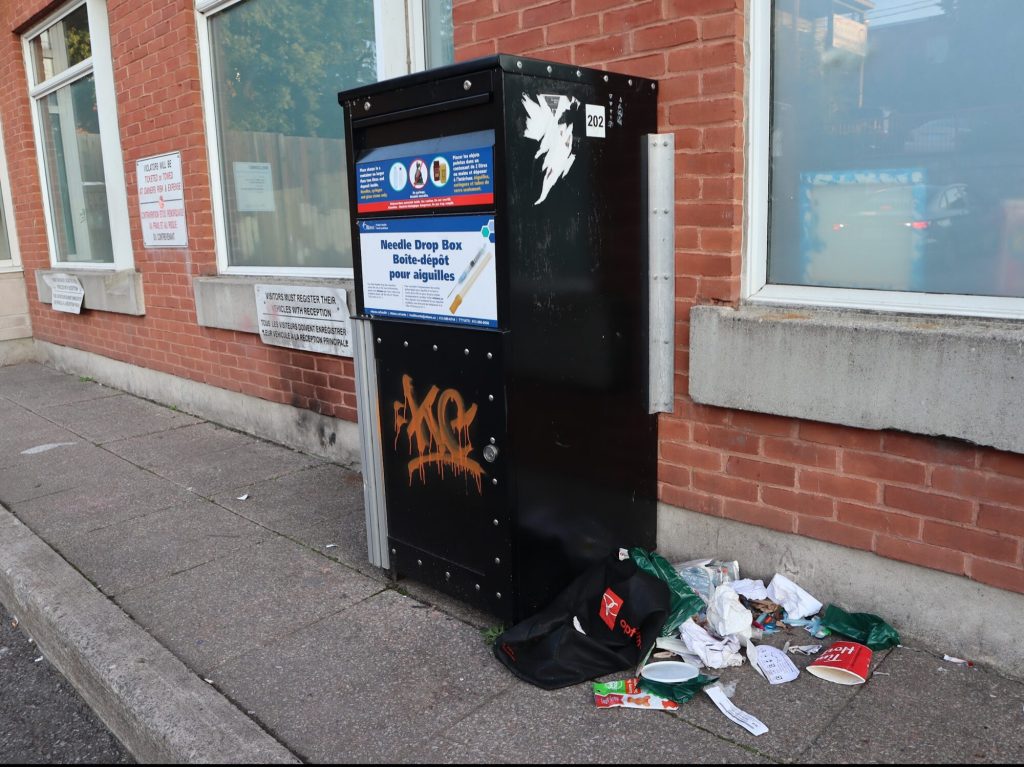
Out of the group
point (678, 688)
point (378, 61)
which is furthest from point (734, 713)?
point (378, 61)

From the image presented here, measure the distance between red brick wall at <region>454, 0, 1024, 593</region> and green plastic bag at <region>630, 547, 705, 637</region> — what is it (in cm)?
31

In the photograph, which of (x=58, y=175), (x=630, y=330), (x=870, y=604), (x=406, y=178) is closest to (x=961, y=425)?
(x=870, y=604)

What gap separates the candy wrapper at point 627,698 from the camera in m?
2.69

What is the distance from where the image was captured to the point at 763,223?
10.5 feet

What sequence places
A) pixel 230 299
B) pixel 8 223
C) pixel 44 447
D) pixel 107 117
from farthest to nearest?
pixel 8 223
pixel 107 117
pixel 44 447
pixel 230 299

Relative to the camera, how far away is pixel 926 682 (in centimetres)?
274

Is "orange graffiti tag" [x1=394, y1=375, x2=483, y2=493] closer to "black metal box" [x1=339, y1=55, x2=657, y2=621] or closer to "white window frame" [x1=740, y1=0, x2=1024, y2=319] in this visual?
"black metal box" [x1=339, y1=55, x2=657, y2=621]

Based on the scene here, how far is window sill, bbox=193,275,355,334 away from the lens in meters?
5.73

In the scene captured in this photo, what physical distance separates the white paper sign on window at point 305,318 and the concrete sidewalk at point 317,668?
883mm

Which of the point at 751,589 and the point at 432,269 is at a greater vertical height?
the point at 432,269

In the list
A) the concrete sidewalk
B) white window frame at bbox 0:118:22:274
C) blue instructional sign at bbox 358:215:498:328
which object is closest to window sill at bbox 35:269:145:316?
white window frame at bbox 0:118:22:274

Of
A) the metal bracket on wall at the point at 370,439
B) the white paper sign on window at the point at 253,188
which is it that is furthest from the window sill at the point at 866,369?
the white paper sign on window at the point at 253,188

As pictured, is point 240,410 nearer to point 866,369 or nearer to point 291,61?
point 291,61

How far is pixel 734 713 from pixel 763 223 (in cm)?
175
